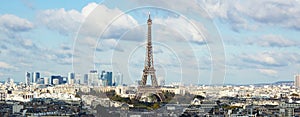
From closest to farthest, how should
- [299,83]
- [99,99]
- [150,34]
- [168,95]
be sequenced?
1. [99,99]
2. [150,34]
3. [168,95]
4. [299,83]

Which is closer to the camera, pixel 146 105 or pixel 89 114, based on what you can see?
pixel 89 114

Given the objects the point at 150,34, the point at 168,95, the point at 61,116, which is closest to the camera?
the point at 61,116

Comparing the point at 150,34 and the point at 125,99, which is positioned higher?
the point at 150,34

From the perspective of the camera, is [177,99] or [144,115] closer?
[144,115]

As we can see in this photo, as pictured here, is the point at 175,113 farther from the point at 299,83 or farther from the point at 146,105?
the point at 299,83

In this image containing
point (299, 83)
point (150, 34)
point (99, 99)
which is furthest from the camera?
point (299, 83)

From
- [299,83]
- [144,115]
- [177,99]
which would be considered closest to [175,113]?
[144,115]

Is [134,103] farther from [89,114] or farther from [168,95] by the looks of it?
[89,114]

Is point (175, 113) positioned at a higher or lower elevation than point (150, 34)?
lower

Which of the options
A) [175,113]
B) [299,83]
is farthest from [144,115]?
[299,83]
